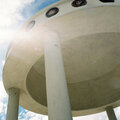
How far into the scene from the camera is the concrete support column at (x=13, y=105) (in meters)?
14.9

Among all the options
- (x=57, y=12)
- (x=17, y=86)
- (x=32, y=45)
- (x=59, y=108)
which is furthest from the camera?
(x=17, y=86)

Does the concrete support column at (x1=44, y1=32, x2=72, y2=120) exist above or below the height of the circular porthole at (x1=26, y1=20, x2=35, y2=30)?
below

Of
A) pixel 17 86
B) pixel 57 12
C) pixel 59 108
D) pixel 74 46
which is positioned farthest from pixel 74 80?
pixel 59 108

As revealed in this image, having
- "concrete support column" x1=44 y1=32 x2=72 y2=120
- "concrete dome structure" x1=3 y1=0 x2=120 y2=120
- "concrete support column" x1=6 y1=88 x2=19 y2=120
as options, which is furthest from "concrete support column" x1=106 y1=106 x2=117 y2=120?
"concrete support column" x1=44 y1=32 x2=72 y2=120

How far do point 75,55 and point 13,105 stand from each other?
938 cm

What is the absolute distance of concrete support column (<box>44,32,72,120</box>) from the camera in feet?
26.1

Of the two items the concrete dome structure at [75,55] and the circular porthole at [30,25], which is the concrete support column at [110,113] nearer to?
the concrete dome structure at [75,55]

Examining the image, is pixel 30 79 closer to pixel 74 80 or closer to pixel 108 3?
pixel 74 80

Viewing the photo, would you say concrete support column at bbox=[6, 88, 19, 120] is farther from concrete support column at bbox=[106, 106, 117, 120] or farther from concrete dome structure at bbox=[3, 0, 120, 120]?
concrete support column at bbox=[106, 106, 117, 120]

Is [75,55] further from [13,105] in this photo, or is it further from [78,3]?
[13,105]

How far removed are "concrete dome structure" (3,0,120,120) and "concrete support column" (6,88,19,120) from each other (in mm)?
626

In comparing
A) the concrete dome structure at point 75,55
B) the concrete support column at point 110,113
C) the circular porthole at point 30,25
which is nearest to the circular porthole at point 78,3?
the concrete dome structure at point 75,55

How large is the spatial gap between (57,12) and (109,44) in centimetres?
895

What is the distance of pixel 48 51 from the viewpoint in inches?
420
